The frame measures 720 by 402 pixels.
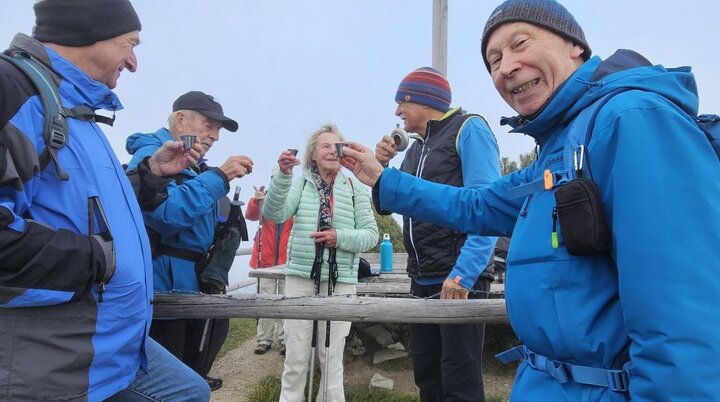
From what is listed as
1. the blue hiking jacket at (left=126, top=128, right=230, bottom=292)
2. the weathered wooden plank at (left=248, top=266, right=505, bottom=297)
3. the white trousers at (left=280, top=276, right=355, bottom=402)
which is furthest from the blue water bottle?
the blue hiking jacket at (left=126, top=128, right=230, bottom=292)

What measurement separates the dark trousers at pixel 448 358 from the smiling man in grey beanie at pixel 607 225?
4.23ft

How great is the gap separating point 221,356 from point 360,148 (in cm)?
537

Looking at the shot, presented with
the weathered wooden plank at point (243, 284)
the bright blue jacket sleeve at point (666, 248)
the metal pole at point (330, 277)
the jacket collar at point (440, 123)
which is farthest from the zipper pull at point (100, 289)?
the weathered wooden plank at point (243, 284)

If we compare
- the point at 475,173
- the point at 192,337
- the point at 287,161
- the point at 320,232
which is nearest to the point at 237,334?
the point at 320,232

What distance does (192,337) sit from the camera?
313cm

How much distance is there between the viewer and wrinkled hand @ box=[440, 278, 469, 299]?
9.30 feet

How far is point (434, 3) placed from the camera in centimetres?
609

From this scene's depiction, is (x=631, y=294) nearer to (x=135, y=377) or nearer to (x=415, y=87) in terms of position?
(x=135, y=377)

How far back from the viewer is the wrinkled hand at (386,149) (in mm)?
2598

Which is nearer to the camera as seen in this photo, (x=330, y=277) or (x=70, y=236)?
(x=70, y=236)

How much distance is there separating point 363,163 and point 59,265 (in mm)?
1213

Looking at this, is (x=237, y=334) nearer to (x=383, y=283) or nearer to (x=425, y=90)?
(x=383, y=283)

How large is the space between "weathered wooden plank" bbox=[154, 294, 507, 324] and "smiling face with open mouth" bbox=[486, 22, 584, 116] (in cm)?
150

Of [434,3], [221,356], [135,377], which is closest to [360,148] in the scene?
[135,377]
